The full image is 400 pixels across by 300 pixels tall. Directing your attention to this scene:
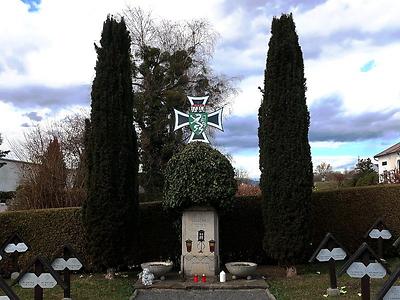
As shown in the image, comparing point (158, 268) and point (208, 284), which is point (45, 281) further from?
point (208, 284)

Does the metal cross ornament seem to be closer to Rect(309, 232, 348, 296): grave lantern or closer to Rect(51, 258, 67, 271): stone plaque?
Rect(309, 232, 348, 296): grave lantern

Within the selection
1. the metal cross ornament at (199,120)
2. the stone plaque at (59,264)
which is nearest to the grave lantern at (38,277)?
the stone plaque at (59,264)

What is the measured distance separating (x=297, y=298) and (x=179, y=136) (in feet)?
48.7

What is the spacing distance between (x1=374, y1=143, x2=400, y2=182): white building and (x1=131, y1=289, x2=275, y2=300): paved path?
28.5 meters

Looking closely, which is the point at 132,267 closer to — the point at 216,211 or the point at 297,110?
the point at 216,211

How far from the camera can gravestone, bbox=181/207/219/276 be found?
9797 mm

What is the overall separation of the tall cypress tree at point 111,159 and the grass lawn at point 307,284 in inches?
125

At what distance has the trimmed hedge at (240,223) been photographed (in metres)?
10.8

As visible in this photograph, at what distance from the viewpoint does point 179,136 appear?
2197 centimetres

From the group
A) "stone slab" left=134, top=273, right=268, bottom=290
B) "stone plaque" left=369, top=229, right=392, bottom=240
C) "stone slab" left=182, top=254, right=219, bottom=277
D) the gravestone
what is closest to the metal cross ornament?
the gravestone

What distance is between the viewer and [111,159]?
389 inches

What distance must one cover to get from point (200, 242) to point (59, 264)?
337cm

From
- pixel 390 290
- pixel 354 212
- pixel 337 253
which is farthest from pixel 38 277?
pixel 354 212

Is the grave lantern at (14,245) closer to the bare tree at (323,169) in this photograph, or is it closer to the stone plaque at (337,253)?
the stone plaque at (337,253)
